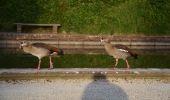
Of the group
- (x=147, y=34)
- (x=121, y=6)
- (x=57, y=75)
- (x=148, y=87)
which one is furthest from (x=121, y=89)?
(x=121, y=6)

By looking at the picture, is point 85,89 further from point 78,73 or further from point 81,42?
point 81,42

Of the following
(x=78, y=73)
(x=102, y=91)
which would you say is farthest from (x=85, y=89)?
(x=78, y=73)

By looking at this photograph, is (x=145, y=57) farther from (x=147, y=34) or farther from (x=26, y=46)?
(x=26, y=46)

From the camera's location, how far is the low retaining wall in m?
17.2

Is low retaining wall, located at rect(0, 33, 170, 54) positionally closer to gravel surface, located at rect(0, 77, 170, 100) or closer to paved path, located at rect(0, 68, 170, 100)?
paved path, located at rect(0, 68, 170, 100)

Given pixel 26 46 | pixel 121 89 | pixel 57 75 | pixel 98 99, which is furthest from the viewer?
pixel 26 46

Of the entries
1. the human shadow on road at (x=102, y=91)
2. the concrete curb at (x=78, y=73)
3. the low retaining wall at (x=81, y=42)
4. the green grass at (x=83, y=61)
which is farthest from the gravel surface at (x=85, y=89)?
the low retaining wall at (x=81, y=42)

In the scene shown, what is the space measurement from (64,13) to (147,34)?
3.17 metres

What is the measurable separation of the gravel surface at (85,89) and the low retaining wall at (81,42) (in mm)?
4244

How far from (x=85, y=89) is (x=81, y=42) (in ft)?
18.2

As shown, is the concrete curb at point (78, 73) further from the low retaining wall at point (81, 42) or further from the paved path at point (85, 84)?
the low retaining wall at point (81, 42)

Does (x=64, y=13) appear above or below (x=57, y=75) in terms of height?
above

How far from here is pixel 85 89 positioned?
12.0 metres

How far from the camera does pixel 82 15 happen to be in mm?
19875
